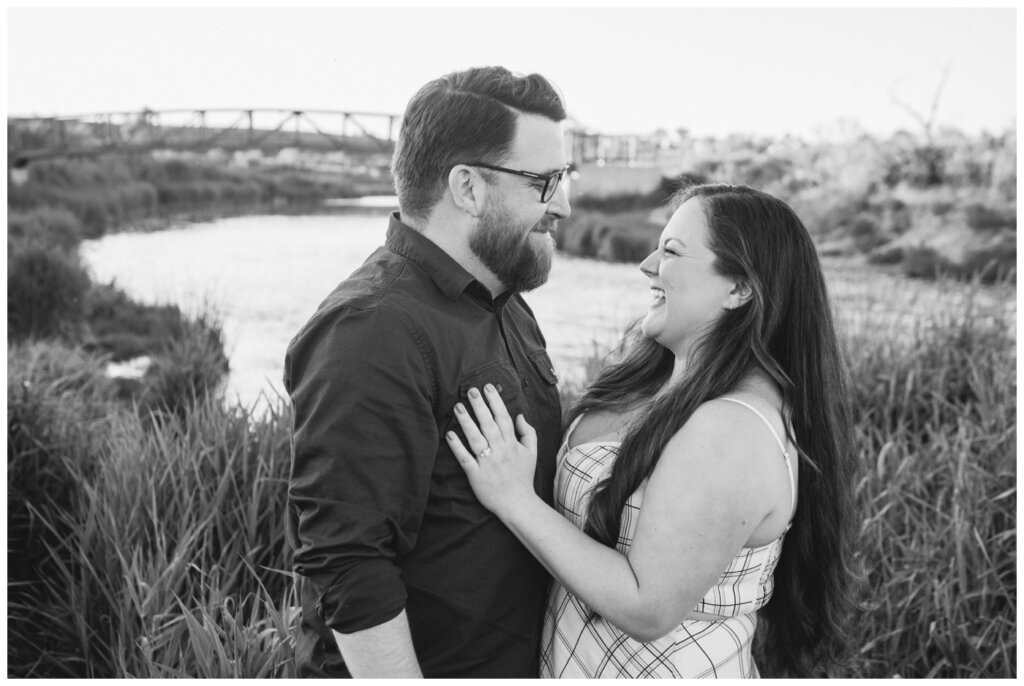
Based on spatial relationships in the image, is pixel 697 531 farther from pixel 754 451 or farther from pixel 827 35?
pixel 827 35

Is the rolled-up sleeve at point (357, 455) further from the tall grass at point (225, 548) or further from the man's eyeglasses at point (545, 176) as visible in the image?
the tall grass at point (225, 548)

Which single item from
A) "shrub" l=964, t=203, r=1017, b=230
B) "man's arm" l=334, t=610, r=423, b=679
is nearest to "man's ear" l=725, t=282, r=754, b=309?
"man's arm" l=334, t=610, r=423, b=679

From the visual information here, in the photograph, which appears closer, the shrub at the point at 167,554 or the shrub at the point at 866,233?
the shrub at the point at 167,554

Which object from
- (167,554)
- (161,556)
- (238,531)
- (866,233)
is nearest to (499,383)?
(161,556)

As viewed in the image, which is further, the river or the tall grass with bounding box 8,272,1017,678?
the river

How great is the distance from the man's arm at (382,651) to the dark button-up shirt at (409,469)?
0.07ft

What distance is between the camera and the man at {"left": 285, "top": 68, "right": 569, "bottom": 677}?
112cm

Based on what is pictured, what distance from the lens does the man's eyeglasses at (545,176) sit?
1.33 meters

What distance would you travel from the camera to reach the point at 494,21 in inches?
123

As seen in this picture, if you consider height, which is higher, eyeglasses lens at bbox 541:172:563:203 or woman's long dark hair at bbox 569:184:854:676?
eyeglasses lens at bbox 541:172:563:203

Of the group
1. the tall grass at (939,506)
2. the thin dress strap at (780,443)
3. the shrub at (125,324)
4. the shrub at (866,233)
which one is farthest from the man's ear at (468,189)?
the shrub at (866,233)

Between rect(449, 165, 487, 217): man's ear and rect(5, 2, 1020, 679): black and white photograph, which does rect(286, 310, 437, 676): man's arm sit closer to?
rect(5, 2, 1020, 679): black and white photograph

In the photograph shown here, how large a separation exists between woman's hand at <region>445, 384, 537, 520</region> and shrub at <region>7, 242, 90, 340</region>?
15.7 feet

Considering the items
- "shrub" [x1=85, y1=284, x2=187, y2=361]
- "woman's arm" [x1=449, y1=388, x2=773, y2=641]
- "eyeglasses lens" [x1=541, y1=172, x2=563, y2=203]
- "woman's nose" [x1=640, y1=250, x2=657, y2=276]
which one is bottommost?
"shrub" [x1=85, y1=284, x2=187, y2=361]
